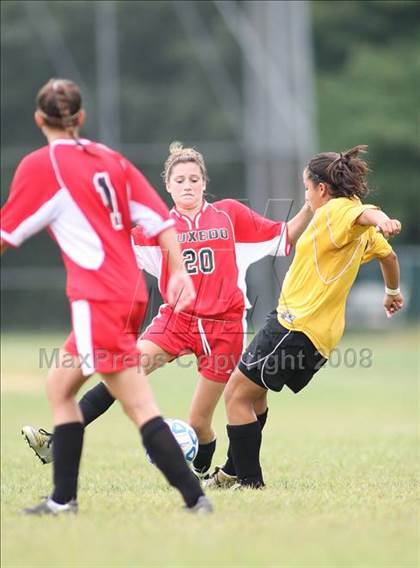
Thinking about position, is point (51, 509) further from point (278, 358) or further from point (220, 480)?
point (220, 480)

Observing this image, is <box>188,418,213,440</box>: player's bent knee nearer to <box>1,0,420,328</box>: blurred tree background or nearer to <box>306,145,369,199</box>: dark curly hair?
<box>306,145,369,199</box>: dark curly hair

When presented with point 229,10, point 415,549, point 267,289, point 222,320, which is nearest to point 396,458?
point 222,320

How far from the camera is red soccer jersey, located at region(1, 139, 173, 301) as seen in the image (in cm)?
479

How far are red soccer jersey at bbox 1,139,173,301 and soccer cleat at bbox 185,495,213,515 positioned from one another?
0.93m

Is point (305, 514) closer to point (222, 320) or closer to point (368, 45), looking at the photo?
point (222, 320)

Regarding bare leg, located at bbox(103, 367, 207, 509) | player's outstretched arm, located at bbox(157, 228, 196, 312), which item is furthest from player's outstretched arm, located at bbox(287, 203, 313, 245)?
bare leg, located at bbox(103, 367, 207, 509)

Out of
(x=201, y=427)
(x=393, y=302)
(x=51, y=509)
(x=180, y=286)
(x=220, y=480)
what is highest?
(x=180, y=286)

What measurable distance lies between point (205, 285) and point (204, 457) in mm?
1119

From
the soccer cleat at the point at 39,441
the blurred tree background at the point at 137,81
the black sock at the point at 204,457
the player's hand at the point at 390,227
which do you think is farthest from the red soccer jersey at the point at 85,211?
the blurred tree background at the point at 137,81

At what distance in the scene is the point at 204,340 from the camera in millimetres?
6727

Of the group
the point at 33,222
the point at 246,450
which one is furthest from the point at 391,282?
the point at 33,222

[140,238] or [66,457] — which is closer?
[66,457]

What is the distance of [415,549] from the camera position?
14.0 feet

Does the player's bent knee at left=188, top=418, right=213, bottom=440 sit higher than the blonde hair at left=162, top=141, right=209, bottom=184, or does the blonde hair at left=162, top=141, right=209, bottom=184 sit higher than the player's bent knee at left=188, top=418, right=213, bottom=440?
the blonde hair at left=162, top=141, right=209, bottom=184
